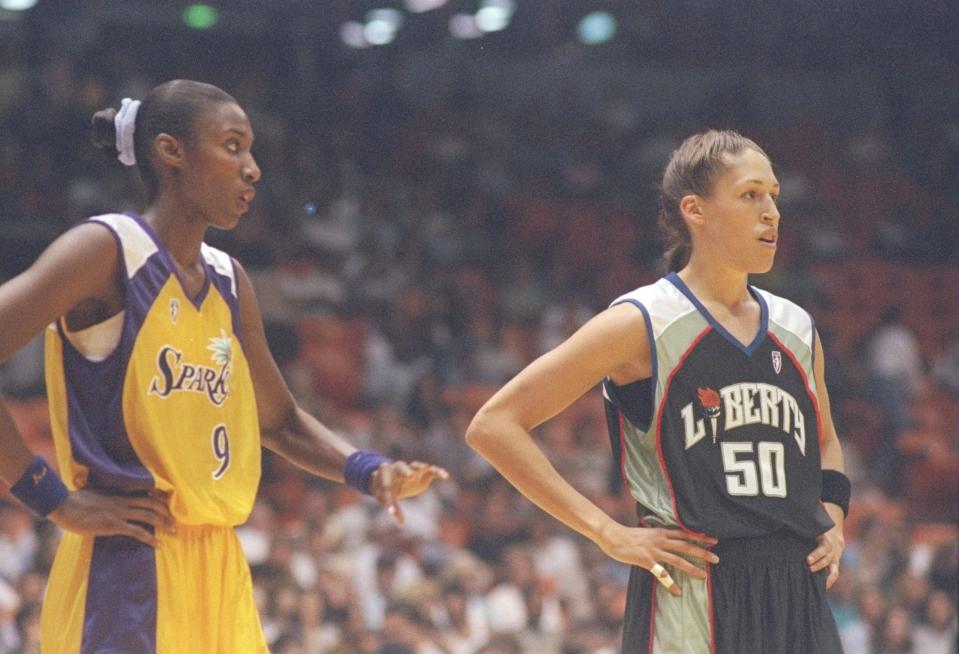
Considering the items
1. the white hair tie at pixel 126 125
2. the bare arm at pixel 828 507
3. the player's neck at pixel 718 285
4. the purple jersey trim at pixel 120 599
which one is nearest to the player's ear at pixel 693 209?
the player's neck at pixel 718 285

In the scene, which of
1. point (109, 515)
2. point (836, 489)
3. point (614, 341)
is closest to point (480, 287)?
point (836, 489)

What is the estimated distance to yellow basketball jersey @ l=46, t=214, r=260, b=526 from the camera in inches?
125

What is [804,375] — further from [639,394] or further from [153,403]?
[153,403]

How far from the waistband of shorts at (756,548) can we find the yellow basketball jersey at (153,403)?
1.13m

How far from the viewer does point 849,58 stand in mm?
17562

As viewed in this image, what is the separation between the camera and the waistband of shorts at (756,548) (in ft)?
10.8

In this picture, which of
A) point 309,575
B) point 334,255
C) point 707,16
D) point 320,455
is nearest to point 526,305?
point 334,255

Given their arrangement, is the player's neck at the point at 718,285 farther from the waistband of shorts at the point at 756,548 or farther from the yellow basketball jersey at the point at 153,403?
the yellow basketball jersey at the point at 153,403

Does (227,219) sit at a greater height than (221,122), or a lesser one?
lesser

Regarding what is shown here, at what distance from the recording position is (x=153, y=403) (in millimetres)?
3186

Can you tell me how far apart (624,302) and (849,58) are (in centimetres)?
1514

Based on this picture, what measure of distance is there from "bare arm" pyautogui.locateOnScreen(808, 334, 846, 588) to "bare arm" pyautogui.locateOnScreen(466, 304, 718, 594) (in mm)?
456

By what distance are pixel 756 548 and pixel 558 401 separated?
58 cm

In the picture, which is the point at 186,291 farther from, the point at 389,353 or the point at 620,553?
the point at 389,353
